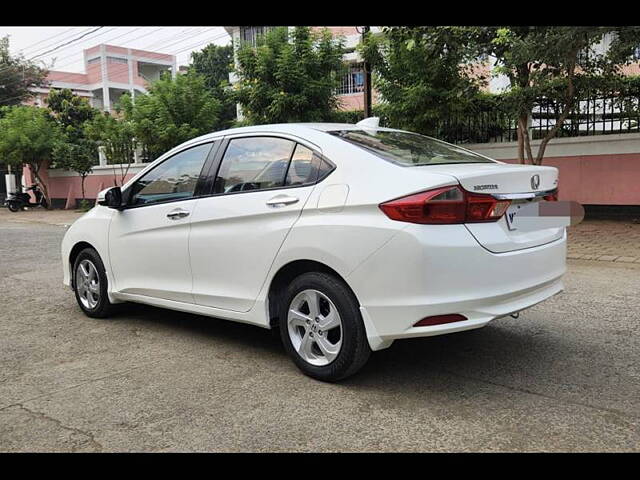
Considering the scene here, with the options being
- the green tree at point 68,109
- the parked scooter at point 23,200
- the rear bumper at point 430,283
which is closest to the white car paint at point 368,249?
the rear bumper at point 430,283

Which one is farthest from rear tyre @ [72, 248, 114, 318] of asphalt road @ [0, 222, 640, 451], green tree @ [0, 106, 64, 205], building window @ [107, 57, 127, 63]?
building window @ [107, 57, 127, 63]

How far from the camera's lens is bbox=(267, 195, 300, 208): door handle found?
3897mm

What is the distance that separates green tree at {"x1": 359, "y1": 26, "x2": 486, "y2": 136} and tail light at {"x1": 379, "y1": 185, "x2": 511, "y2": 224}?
8.49 metres

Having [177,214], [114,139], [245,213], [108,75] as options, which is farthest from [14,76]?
[245,213]

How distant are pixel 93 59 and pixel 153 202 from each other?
2250 inches

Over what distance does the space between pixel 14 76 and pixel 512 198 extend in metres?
38.8

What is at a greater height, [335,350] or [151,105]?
[151,105]

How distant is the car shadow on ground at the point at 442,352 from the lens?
154 inches

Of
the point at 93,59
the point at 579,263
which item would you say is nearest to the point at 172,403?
the point at 579,263

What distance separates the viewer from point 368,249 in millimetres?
3467

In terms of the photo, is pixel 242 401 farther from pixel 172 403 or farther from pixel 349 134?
pixel 349 134

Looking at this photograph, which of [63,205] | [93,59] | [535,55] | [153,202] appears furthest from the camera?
[93,59]

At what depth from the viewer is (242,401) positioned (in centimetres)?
357

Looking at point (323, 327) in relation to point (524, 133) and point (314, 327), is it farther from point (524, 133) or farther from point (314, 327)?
point (524, 133)
